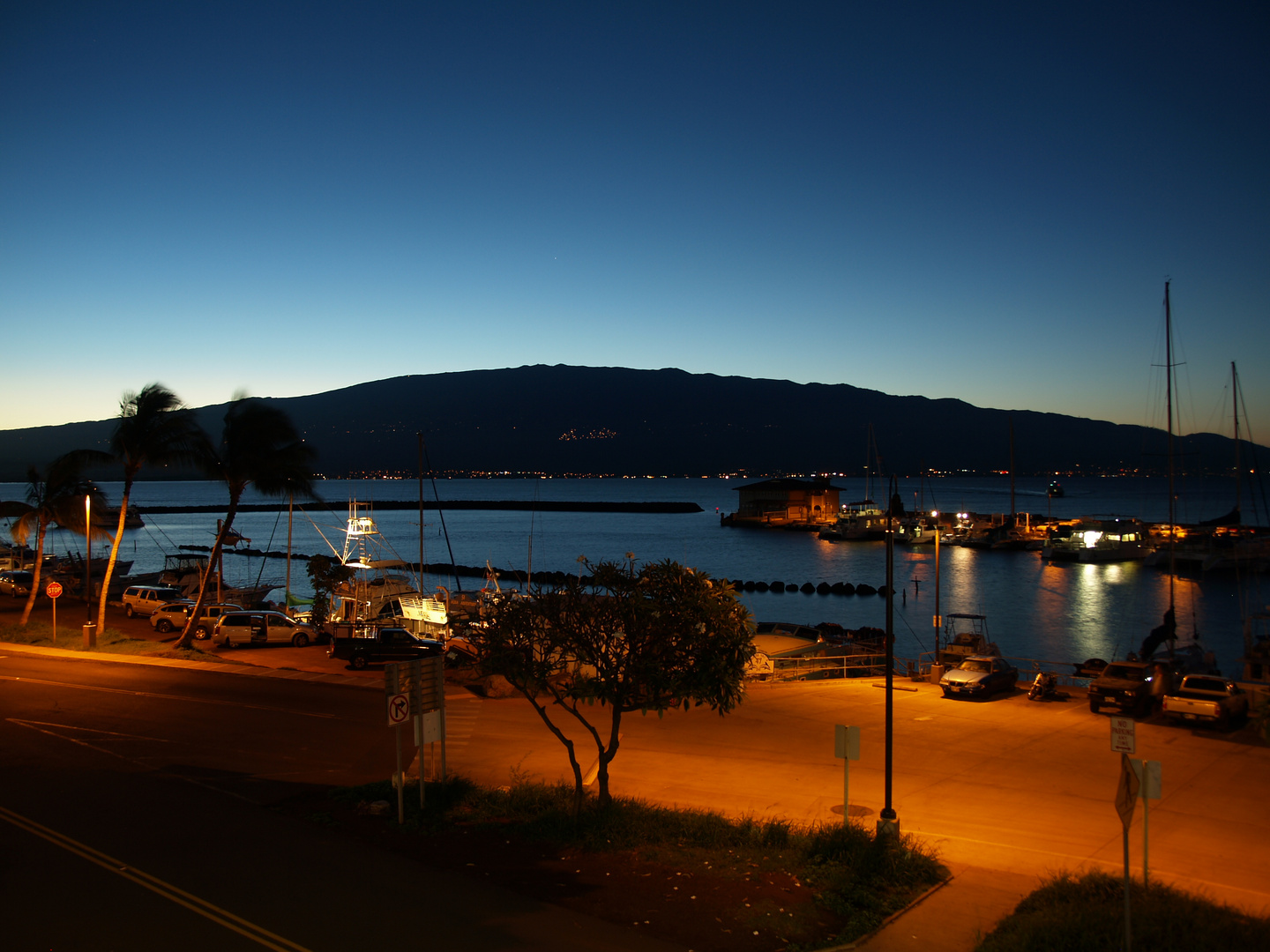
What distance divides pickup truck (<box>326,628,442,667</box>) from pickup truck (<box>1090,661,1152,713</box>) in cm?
1681

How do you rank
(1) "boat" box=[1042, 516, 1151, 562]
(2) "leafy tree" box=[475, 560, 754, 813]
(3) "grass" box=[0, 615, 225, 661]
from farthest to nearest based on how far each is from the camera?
(1) "boat" box=[1042, 516, 1151, 562], (3) "grass" box=[0, 615, 225, 661], (2) "leafy tree" box=[475, 560, 754, 813]

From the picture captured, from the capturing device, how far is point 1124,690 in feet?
62.1

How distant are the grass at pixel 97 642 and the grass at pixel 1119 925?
887 inches

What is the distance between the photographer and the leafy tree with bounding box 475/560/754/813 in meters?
9.12

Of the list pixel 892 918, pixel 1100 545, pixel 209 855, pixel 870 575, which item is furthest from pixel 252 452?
pixel 1100 545

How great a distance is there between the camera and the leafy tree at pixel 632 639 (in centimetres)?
912

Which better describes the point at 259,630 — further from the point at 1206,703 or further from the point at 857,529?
the point at 857,529

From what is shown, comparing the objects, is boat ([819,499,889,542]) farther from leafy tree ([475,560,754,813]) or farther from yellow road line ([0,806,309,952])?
yellow road line ([0,806,309,952])

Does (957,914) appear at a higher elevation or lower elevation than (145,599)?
higher

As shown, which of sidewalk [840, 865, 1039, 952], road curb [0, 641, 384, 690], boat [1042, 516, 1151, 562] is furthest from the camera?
boat [1042, 516, 1151, 562]

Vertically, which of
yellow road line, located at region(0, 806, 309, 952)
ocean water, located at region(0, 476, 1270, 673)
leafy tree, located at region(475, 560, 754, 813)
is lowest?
ocean water, located at region(0, 476, 1270, 673)

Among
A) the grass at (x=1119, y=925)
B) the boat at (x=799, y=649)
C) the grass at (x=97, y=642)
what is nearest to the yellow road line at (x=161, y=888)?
the grass at (x=1119, y=925)

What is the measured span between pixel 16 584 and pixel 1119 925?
171 feet

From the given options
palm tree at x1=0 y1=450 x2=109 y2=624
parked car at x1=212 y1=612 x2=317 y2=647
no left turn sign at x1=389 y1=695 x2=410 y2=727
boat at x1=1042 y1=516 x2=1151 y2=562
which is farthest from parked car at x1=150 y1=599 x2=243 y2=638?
boat at x1=1042 y1=516 x2=1151 y2=562
